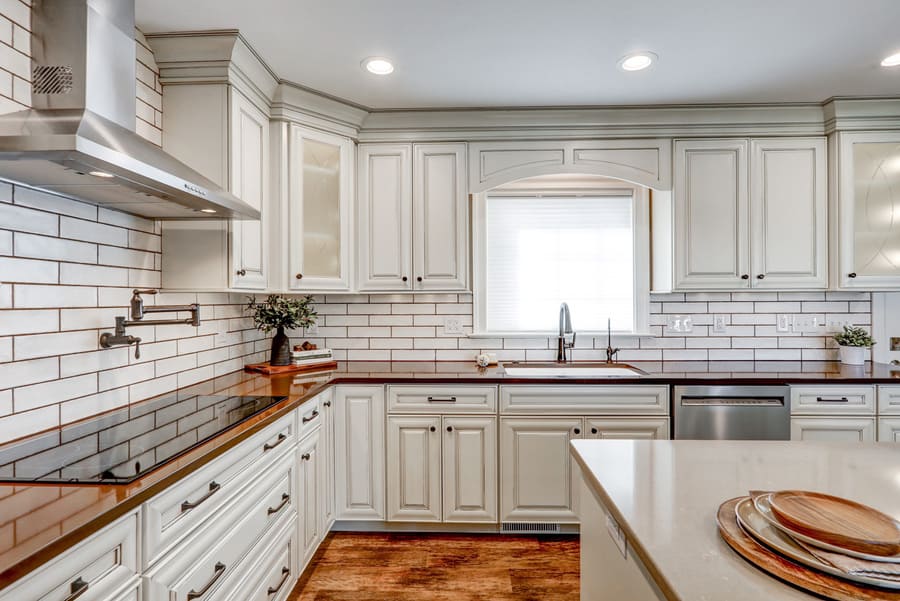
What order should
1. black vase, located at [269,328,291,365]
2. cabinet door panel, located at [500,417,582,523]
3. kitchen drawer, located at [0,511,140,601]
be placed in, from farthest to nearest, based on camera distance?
black vase, located at [269,328,291,365], cabinet door panel, located at [500,417,582,523], kitchen drawer, located at [0,511,140,601]

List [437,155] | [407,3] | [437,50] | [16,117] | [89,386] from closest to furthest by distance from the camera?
[16,117] → [89,386] → [407,3] → [437,50] → [437,155]

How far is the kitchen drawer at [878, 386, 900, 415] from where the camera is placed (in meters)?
2.49

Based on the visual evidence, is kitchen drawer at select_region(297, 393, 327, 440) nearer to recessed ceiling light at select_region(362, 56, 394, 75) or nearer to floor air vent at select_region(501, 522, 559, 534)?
floor air vent at select_region(501, 522, 559, 534)

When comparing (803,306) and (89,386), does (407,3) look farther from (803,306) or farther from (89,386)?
(803,306)

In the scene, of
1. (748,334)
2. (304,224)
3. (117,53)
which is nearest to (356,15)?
(117,53)

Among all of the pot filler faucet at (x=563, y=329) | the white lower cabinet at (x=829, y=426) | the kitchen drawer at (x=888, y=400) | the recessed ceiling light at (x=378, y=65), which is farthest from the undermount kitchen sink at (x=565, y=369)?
the recessed ceiling light at (x=378, y=65)

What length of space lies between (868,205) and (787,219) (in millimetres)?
445

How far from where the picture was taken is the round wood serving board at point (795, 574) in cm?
69

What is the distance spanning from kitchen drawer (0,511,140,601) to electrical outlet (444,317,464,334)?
2.25 m

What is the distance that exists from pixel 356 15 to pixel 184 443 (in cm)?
176

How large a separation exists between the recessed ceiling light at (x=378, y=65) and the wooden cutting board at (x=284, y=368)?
5.51 ft

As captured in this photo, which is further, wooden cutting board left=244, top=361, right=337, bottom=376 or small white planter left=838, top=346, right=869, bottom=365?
small white planter left=838, top=346, right=869, bottom=365

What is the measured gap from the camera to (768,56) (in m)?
2.29

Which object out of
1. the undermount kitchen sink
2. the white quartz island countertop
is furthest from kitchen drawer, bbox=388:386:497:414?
the white quartz island countertop
